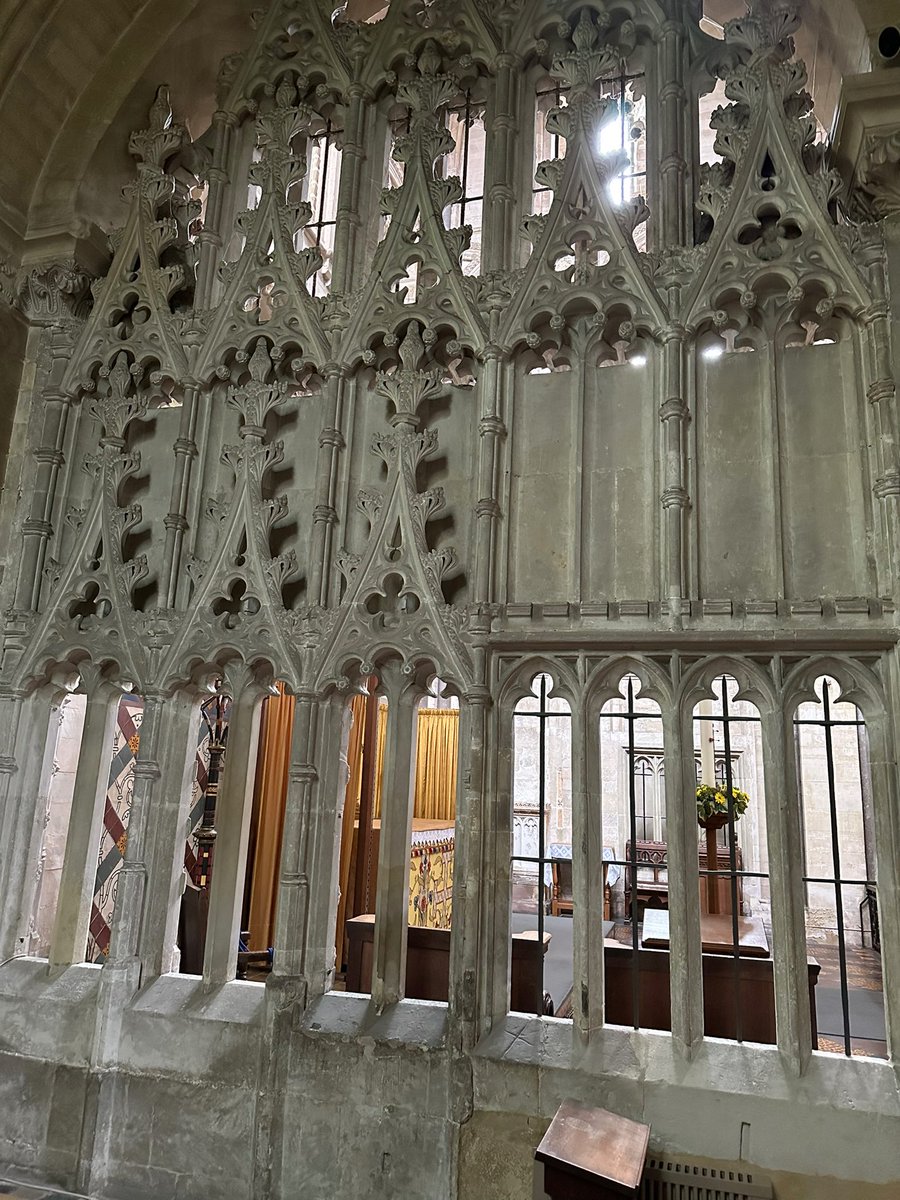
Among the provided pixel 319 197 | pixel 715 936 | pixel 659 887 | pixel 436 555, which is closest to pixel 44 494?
pixel 436 555

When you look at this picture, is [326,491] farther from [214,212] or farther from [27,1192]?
[27,1192]

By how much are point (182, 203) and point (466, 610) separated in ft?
13.4

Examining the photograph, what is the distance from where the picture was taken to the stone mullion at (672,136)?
5340 millimetres

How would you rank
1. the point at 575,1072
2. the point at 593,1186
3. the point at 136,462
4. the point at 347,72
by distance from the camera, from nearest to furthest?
the point at 593,1186
the point at 575,1072
the point at 136,462
the point at 347,72

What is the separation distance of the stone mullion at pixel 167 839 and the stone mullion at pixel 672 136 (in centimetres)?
439

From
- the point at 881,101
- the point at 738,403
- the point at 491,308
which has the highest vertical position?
the point at 881,101

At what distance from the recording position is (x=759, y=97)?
5273 mm

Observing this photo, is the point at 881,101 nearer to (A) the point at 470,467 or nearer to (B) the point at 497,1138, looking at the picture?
(A) the point at 470,467

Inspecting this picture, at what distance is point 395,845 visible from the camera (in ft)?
16.1

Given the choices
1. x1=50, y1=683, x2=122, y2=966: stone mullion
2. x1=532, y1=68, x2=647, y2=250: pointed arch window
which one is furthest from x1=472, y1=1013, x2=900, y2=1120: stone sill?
x1=532, y1=68, x2=647, y2=250: pointed arch window

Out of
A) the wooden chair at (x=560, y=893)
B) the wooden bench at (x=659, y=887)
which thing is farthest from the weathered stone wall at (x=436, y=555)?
the wooden chair at (x=560, y=893)

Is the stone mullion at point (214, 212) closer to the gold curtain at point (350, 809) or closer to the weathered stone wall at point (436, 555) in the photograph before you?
the weathered stone wall at point (436, 555)

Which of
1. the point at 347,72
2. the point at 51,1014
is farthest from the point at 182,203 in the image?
the point at 51,1014

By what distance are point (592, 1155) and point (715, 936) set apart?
4.29 meters
